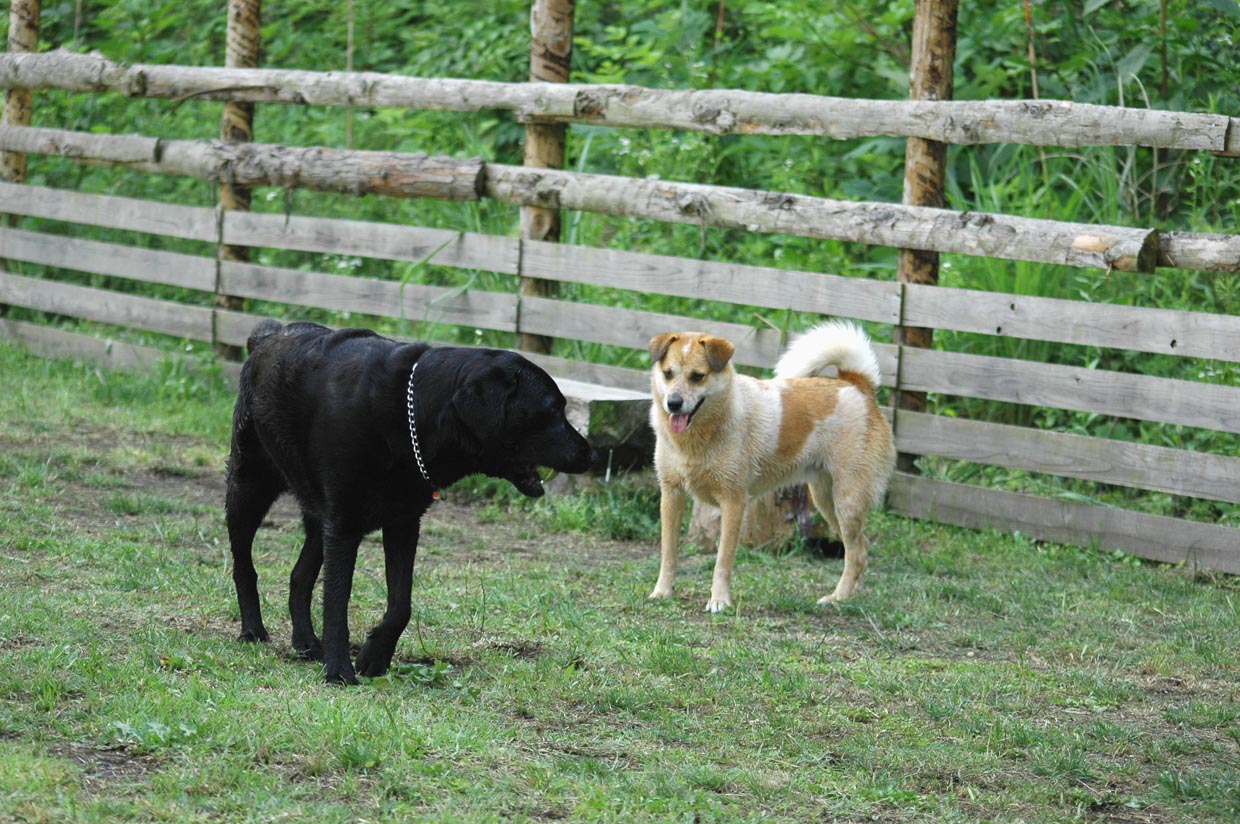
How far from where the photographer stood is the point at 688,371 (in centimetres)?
597

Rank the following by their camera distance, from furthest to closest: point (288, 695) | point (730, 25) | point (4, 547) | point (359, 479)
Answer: point (730, 25) → point (4, 547) → point (359, 479) → point (288, 695)

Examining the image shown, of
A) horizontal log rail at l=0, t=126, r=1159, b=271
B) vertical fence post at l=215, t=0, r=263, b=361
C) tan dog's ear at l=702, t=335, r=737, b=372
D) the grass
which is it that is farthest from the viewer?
vertical fence post at l=215, t=0, r=263, b=361

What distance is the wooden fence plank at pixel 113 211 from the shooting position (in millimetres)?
10234

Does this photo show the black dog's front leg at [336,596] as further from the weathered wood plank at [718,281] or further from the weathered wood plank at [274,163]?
the weathered wood plank at [274,163]

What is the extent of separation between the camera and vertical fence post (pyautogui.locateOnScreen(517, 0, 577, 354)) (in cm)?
873

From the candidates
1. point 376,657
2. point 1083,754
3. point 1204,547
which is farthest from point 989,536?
point 376,657

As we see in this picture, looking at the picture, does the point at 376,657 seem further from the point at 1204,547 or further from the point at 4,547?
Result: the point at 1204,547

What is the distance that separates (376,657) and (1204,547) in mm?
4471

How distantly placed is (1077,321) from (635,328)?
103 inches

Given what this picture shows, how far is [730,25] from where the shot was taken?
12688 mm

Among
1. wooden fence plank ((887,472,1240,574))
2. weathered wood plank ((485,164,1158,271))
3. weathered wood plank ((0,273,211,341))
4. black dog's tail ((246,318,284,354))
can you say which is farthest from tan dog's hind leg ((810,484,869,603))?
weathered wood plank ((0,273,211,341))

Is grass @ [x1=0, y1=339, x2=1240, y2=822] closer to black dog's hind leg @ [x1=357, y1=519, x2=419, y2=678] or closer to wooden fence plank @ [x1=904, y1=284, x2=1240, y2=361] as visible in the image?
black dog's hind leg @ [x1=357, y1=519, x2=419, y2=678]

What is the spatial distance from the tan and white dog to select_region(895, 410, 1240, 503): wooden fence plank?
107 centimetres

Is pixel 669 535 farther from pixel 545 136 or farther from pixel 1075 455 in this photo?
pixel 545 136
